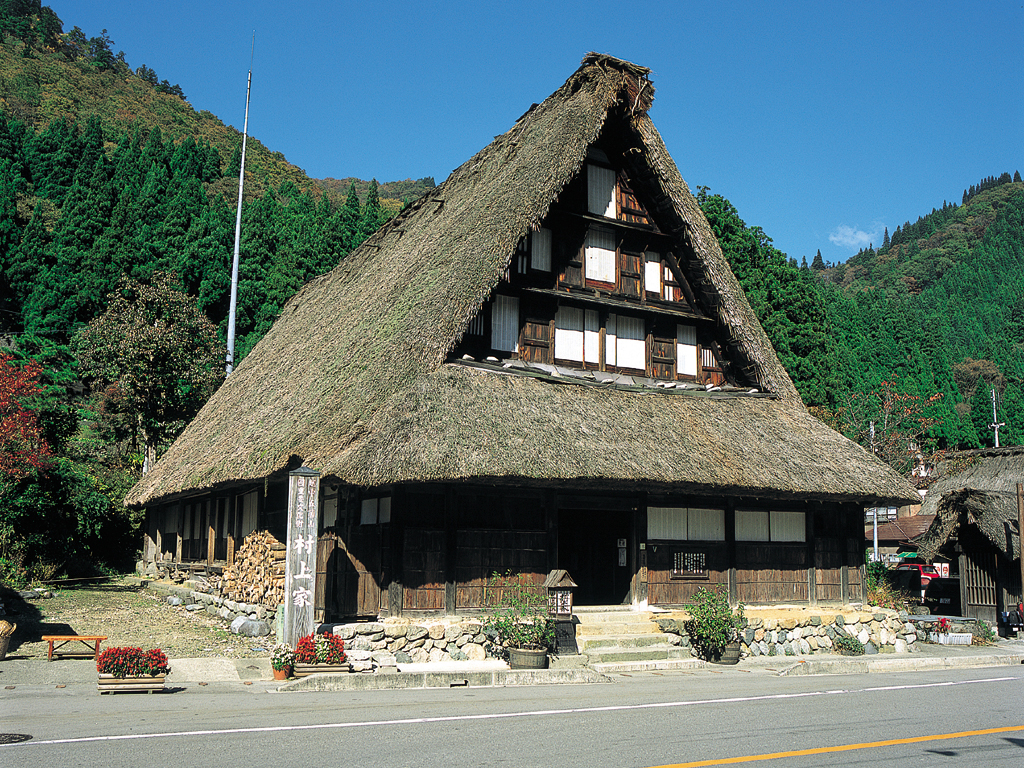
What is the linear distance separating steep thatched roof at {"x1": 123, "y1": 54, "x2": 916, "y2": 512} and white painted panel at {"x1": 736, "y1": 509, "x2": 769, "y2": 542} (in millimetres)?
1335

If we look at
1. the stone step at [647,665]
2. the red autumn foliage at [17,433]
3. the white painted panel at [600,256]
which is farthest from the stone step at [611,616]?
the red autumn foliage at [17,433]

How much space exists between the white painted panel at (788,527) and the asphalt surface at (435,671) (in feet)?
9.18

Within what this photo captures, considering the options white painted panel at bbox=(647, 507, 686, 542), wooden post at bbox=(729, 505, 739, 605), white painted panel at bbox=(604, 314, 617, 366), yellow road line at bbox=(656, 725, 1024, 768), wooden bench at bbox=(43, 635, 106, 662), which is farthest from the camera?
white painted panel at bbox=(604, 314, 617, 366)

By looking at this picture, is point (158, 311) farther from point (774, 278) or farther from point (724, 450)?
point (774, 278)

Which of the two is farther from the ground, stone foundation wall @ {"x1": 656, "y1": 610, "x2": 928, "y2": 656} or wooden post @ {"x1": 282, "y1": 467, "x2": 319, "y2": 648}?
wooden post @ {"x1": 282, "y1": 467, "x2": 319, "y2": 648}

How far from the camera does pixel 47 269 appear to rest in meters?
50.5

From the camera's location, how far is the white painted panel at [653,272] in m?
21.7

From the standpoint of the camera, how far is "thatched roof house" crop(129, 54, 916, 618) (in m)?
15.7

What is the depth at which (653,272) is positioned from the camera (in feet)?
71.5

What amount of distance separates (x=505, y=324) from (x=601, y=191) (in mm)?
4697

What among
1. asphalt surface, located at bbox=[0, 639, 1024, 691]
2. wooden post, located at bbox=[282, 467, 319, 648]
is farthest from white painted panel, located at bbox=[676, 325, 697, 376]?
wooden post, located at bbox=[282, 467, 319, 648]

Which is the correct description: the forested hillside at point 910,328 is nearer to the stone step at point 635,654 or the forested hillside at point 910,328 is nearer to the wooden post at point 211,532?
the stone step at point 635,654

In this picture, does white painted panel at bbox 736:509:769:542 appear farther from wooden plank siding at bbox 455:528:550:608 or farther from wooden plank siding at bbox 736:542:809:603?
wooden plank siding at bbox 455:528:550:608

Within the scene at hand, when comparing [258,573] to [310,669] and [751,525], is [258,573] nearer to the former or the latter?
[310,669]
